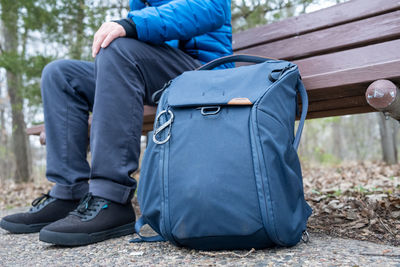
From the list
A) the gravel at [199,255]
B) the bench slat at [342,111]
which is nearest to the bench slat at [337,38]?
the bench slat at [342,111]

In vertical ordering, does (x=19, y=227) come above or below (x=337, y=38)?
below

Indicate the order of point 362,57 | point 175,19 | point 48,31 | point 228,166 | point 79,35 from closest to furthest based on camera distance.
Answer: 1. point 228,166
2. point 175,19
3. point 362,57
4. point 79,35
5. point 48,31

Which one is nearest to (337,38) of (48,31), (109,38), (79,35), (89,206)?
(109,38)

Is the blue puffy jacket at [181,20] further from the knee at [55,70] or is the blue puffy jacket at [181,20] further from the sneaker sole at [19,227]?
the sneaker sole at [19,227]

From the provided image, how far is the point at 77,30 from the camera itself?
15.5 feet

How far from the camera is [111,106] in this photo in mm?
1463

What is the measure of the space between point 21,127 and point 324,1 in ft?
19.5

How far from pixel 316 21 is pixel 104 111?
1.37 m

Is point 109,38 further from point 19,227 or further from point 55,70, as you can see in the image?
point 19,227

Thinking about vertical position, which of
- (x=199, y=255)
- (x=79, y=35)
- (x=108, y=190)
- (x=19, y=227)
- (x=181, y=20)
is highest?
(x=79, y=35)

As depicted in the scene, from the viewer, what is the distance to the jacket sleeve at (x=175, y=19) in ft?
5.08

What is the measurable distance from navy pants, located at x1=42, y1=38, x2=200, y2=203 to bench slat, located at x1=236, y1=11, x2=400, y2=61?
65 cm

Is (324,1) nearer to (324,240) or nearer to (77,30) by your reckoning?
(77,30)

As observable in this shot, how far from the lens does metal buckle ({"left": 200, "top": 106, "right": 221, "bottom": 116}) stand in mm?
1177
